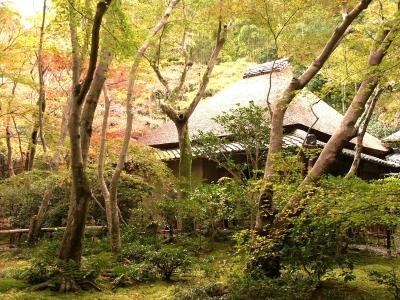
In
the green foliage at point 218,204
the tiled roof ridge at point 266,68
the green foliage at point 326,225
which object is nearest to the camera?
the green foliage at point 326,225

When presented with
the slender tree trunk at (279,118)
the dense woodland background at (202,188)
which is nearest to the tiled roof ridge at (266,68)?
the dense woodland background at (202,188)

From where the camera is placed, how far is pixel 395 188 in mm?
3750

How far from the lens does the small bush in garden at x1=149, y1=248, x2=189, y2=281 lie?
21.7 ft

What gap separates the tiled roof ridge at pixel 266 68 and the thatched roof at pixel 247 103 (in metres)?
0.17

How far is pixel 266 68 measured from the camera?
51.4 ft

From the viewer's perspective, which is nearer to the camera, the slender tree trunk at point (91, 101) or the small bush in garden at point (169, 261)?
the slender tree trunk at point (91, 101)

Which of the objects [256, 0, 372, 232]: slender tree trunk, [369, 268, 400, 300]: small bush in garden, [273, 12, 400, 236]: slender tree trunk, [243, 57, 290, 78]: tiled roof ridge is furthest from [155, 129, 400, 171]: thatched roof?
[243, 57, 290, 78]: tiled roof ridge

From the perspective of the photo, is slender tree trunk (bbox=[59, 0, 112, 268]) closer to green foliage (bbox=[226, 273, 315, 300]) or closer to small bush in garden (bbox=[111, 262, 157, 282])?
small bush in garden (bbox=[111, 262, 157, 282])

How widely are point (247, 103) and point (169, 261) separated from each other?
777cm

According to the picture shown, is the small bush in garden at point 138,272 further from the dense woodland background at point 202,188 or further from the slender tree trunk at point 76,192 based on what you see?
the slender tree trunk at point 76,192

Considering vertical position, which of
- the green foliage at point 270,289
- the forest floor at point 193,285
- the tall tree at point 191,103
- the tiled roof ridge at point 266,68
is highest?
the tiled roof ridge at point 266,68

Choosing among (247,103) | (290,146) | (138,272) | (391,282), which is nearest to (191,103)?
(290,146)

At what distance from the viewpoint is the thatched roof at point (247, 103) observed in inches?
468

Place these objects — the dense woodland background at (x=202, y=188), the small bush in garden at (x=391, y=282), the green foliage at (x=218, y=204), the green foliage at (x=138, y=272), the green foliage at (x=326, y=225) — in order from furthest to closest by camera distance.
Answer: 1. the green foliage at (x=218, y=204)
2. the green foliage at (x=138, y=272)
3. the dense woodland background at (x=202, y=188)
4. the small bush in garden at (x=391, y=282)
5. the green foliage at (x=326, y=225)
